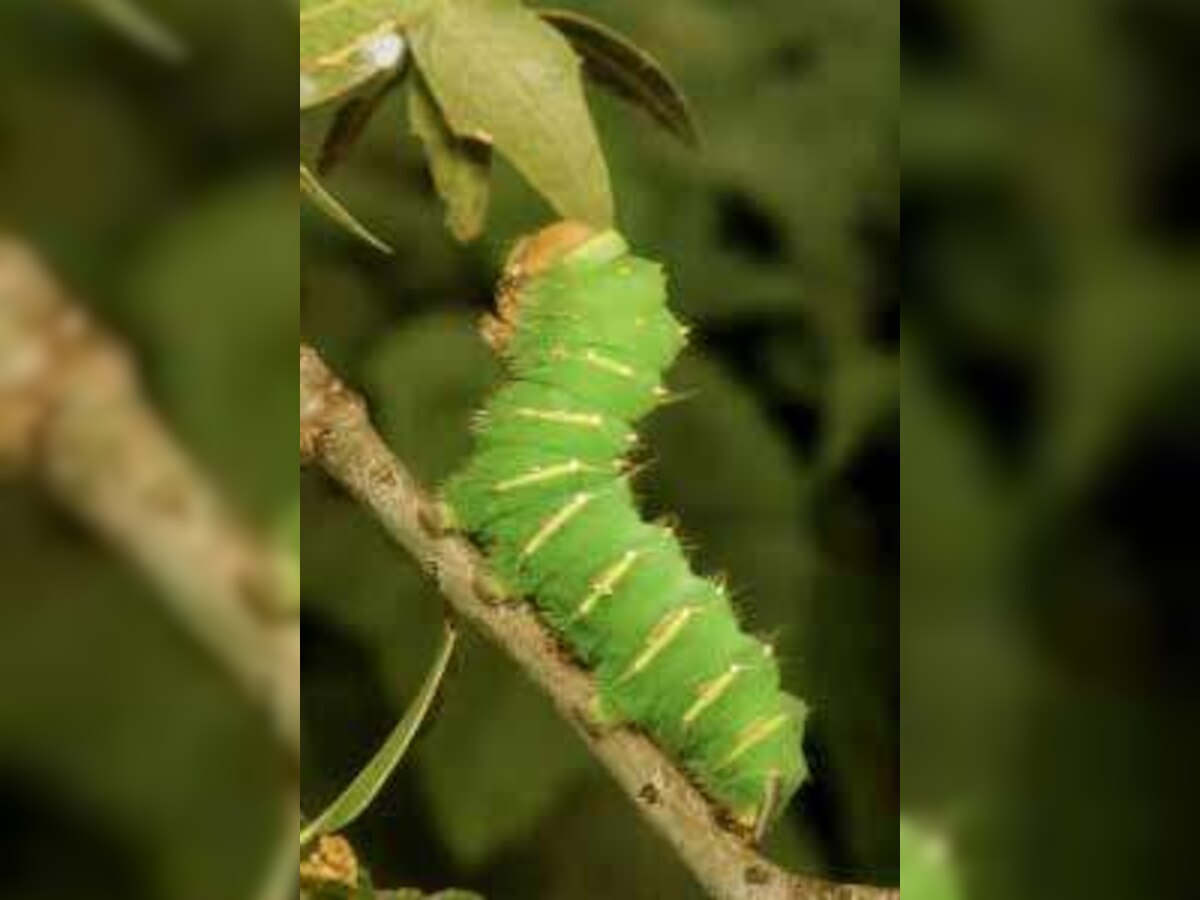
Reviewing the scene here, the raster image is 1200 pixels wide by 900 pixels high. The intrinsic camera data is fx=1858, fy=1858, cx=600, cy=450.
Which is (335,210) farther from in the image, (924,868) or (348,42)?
(924,868)

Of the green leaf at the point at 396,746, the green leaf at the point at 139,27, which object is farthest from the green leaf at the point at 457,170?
the green leaf at the point at 139,27

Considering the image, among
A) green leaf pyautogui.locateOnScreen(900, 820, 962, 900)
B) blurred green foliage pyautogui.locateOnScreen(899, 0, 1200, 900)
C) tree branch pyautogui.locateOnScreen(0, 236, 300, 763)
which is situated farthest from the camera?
green leaf pyautogui.locateOnScreen(900, 820, 962, 900)

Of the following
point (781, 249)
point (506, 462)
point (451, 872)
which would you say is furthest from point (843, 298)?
point (451, 872)

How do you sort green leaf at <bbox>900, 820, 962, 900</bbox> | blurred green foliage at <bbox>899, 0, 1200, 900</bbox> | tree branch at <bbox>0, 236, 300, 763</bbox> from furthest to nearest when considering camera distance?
1. green leaf at <bbox>900, 820, 962, 900</bbox>
2. blurred green foliage at <bbox>899, 0, 1200, 900</bbox>
3. tree branch at <bbox>0, 236, 300, 763</bbox>

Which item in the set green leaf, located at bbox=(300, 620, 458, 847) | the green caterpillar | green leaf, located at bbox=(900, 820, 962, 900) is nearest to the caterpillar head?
the green caterpillar

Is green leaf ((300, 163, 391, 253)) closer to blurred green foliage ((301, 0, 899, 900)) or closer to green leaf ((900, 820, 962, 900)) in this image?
blurred green foliage ((301, 0, 899, 900))

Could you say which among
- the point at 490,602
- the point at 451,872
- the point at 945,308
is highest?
the point at 945,308

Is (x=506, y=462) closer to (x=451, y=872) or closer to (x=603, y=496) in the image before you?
(x=603, y=496)
